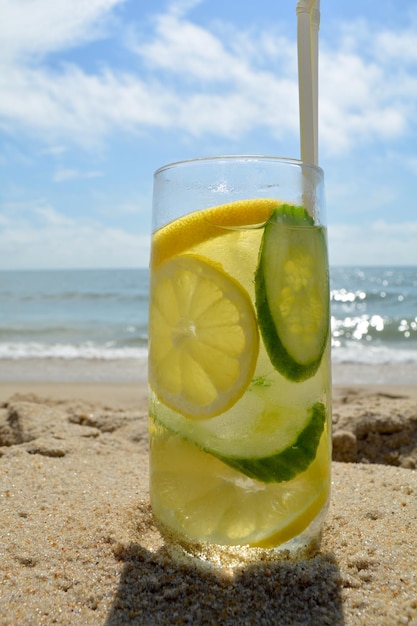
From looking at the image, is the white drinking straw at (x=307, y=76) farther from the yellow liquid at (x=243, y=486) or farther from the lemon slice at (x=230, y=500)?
the lemon slice at (x=230, y=500)

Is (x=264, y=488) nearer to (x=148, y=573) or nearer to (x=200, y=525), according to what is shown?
(x=200, y=525)

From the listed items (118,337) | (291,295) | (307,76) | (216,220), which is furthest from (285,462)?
(118,337)

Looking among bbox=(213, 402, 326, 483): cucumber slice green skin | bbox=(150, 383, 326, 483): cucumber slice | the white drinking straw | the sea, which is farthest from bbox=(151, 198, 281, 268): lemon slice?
the sea

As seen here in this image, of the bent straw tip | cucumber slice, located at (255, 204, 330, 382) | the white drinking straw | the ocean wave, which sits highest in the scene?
the bent straw tip

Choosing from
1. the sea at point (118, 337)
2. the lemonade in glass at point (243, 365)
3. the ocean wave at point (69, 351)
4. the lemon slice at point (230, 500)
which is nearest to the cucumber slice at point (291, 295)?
the lemonade in glass at point (243, 365)

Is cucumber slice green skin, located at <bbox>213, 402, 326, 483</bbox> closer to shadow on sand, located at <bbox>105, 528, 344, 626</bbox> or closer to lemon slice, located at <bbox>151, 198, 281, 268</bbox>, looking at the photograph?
shadow on sand, located at <bbox>105, 528, 344, 626</bbox>

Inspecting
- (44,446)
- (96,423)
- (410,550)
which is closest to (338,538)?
(410,550)
